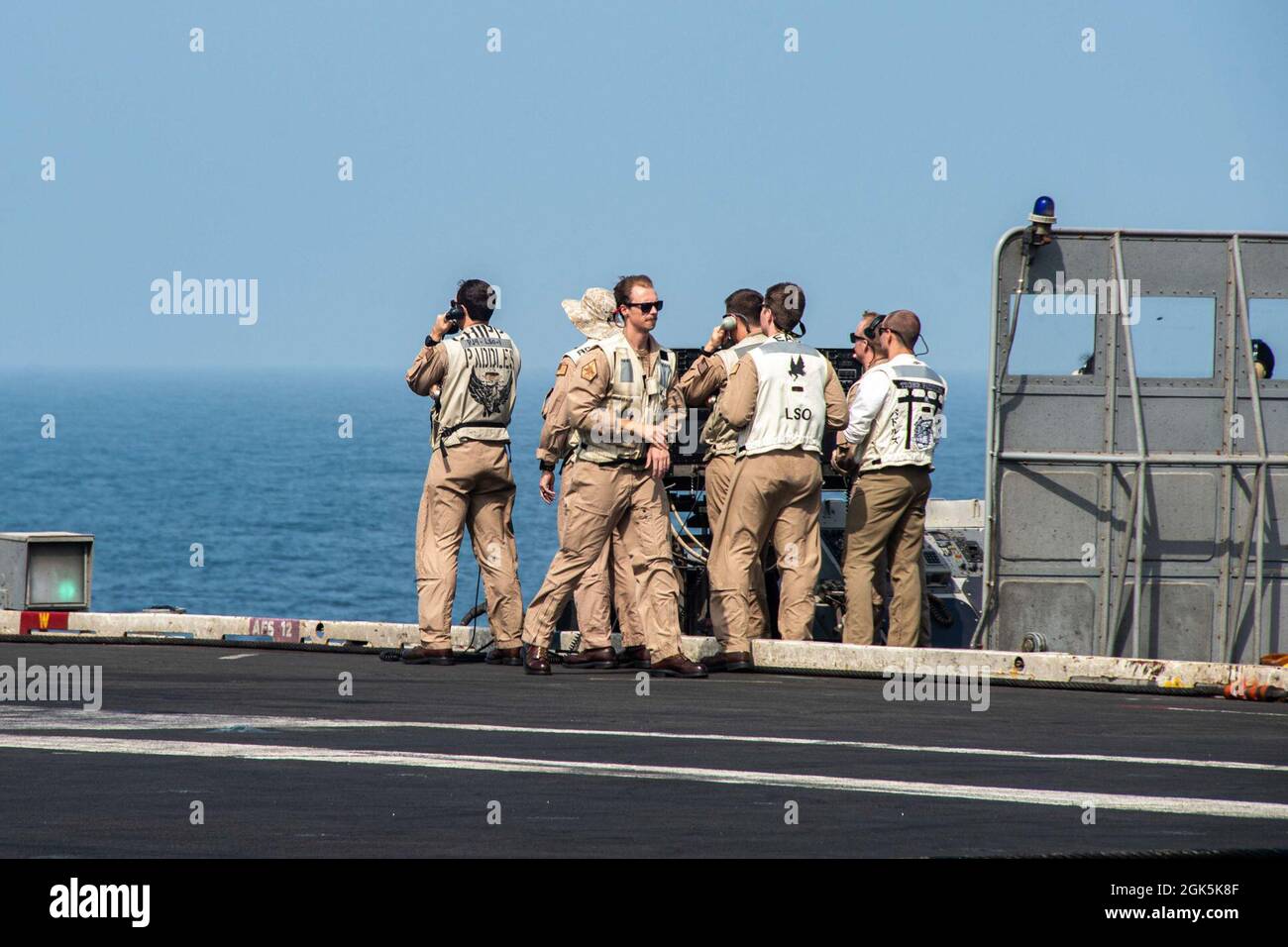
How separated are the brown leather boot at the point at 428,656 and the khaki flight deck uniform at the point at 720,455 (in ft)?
5.41

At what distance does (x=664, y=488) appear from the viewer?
12.6m

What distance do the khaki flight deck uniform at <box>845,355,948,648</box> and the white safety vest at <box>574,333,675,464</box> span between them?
1.32 m

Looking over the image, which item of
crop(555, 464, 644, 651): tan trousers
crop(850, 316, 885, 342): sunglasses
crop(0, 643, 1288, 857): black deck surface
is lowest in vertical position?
crop(0, 643, 1288, 857): black deck surface

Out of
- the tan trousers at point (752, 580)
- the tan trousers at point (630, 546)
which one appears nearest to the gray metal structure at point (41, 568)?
the tan trousers at point (630, 546)

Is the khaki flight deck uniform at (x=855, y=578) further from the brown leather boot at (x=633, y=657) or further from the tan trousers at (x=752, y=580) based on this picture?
the brown leather boot at (x=633, y=657)

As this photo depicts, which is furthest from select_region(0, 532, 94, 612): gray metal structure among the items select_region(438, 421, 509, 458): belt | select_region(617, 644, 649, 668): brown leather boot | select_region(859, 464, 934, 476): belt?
A: select_region(859, 464, 934, 476): belt

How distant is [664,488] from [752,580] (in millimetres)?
944

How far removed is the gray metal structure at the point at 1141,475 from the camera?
1290 cm

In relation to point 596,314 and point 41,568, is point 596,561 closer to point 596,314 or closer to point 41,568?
point 596,314

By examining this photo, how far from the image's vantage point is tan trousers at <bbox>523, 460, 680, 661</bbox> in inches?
485

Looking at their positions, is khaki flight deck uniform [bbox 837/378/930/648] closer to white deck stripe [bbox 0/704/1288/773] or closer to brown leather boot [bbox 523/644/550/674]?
brown leather boot [bbox 523/644/550/674]

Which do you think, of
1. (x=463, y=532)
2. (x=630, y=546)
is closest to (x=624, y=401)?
(x=630, y=546)
